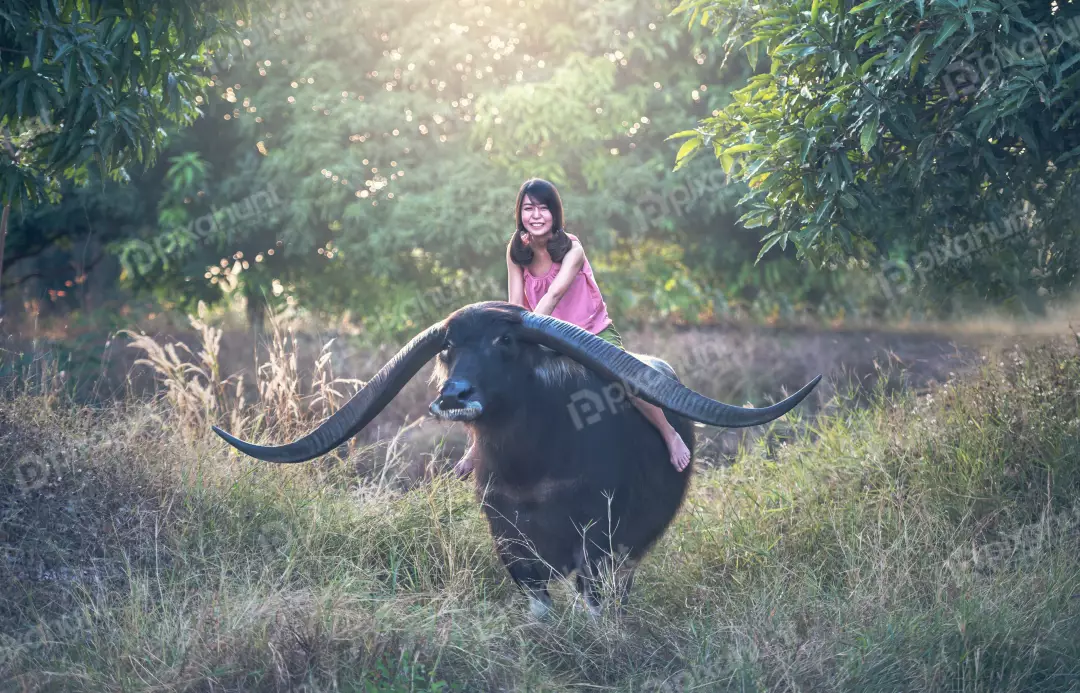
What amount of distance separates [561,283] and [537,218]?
0.38 metres

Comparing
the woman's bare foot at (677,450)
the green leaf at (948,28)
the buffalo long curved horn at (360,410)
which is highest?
the green leaf at (948,28)

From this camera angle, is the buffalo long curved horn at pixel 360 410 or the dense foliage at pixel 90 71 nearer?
the buffalo long curved horn at pixel 360 410

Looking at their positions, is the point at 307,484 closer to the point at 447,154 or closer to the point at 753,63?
the point at 753,63

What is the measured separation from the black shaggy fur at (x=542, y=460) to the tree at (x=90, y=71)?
211cm

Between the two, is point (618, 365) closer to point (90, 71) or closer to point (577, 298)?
point (577, 298)

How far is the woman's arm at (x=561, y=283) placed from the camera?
15.9ft

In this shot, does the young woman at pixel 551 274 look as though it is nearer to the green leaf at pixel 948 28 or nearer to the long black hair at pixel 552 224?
the long black hair at pixel 552 224

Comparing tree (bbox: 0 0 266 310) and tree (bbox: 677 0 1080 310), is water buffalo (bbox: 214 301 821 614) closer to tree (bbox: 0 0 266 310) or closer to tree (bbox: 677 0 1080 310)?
tree (bbox: 677 0 1080 310)

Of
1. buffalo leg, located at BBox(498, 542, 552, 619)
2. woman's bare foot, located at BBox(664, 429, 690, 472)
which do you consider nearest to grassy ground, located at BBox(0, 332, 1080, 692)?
buffalo leg, located at BBox(498, 542, 552, 619)

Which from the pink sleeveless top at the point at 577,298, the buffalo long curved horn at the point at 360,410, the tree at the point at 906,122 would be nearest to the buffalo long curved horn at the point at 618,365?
the buffalo long curved horn at the point at 360,410

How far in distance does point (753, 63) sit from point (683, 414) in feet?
7.40

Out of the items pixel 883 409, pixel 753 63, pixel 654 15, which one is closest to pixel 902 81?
pixel 753 63

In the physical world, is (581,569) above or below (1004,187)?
below

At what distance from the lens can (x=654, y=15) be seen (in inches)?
440
